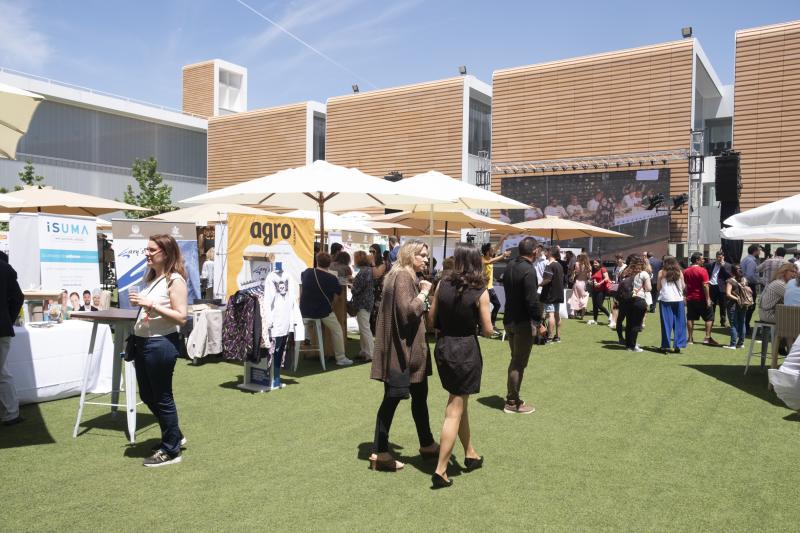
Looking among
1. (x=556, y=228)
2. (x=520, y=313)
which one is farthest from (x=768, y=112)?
(x=520, y=313)

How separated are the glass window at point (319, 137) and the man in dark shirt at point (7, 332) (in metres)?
28.1

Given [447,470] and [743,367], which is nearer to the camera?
[447,470]

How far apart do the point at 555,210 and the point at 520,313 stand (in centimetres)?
1929

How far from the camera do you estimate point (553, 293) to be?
33.1ft

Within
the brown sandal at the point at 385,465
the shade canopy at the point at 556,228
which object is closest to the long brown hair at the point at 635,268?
the shade canopy at the point at 556,228

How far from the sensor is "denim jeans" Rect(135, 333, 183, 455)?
4.19m

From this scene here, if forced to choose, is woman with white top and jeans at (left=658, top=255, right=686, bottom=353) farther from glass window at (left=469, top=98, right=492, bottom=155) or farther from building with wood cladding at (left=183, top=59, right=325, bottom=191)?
building with wood cladding at (left=183, top=59, right=325, bottom=191)

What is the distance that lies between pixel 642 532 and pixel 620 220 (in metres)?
20.9

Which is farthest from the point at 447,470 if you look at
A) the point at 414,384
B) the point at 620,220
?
the point at 620,220

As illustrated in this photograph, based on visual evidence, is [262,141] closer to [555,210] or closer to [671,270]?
[555,210]

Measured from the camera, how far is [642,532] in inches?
135

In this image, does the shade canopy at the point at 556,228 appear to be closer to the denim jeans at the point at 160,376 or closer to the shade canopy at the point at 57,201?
the shade canopy at the point at 57,201

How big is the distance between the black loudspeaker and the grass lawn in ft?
43.3

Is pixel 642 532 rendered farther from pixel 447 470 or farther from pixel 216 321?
pixel 216 321
